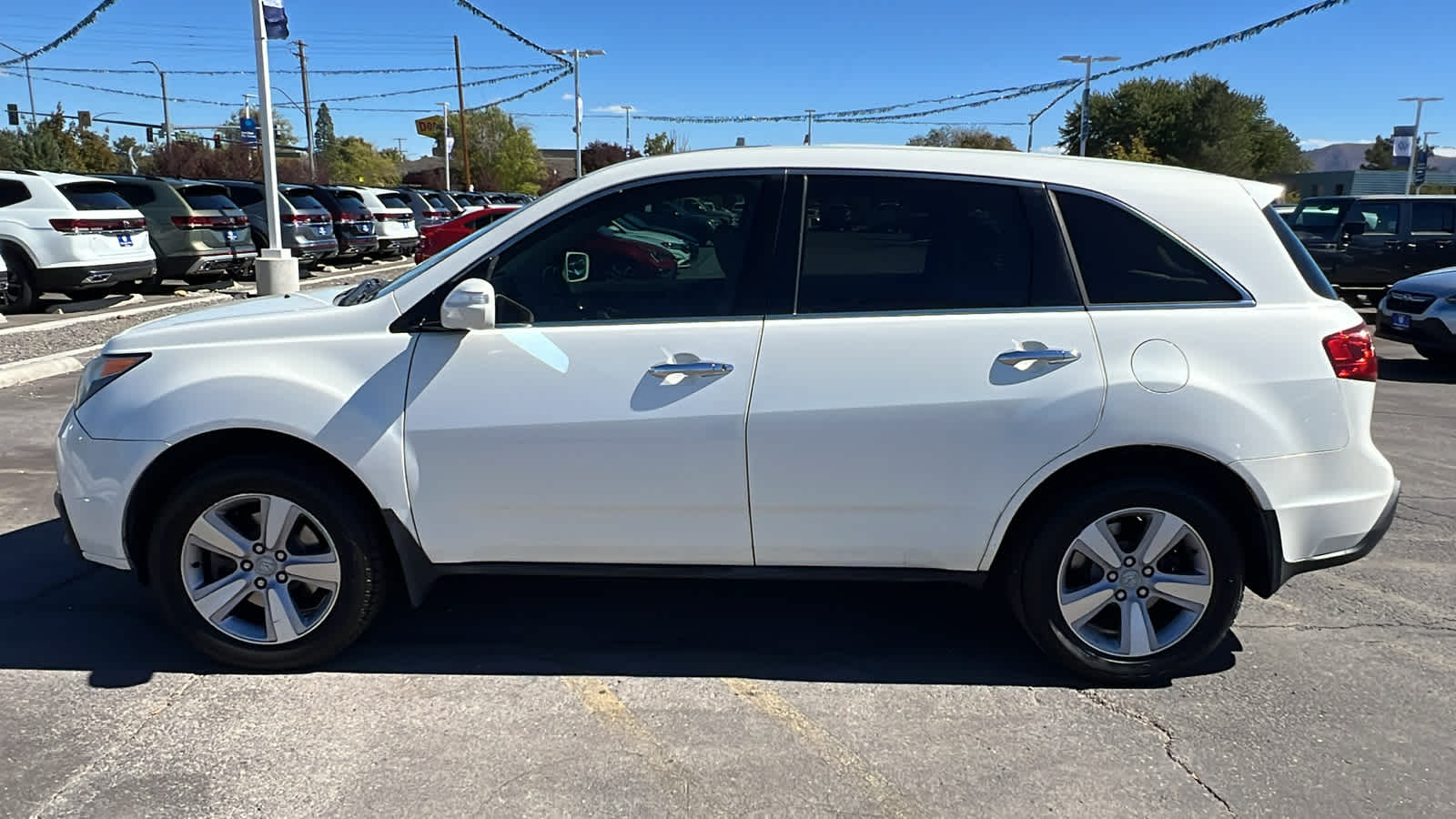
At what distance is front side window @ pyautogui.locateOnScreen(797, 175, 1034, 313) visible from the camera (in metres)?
3.39

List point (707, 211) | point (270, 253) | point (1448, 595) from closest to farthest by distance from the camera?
point (707, 211) → point (1448, 595) → point (270, 253)

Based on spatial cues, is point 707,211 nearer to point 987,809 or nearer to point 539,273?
point 539,273

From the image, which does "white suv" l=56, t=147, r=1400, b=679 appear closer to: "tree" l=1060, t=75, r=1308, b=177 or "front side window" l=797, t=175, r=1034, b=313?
"front side window" l=797, t=175, r=1034, b=313

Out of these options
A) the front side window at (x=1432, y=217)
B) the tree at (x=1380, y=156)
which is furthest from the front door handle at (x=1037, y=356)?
the tree at (x=1380, y=156)

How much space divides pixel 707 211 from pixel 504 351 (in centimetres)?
83

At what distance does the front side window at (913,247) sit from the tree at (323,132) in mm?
112376

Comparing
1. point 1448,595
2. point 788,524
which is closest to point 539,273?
point 788,524

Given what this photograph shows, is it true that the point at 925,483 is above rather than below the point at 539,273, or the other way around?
below

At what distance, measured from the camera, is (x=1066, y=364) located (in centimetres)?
329

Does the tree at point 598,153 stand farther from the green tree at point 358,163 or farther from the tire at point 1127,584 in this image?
the tire at point 1127,584

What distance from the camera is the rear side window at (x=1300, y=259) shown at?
3.43 m

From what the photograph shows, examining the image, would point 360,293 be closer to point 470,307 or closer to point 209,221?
point 470,307

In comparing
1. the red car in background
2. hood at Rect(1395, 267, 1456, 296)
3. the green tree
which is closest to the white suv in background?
the red car in background

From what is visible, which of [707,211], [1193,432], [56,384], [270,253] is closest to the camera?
[1193,432]
